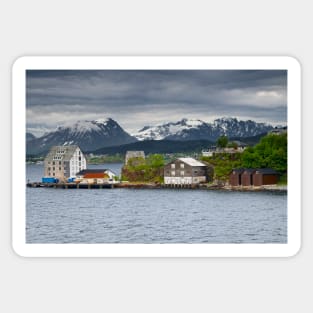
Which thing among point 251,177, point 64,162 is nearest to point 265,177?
point 251,177

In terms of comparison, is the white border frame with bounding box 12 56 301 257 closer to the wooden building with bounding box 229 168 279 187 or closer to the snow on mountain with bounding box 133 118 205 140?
the wooden building with bounding box 229 168 279 187

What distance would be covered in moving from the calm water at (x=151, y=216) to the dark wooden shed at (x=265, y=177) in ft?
0.32

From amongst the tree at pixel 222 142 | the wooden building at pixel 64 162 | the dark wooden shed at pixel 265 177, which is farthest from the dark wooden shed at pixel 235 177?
the wooden building at pixel 64 162

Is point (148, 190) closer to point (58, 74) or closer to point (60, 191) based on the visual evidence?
point (60, 191)

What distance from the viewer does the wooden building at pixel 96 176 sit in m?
8.30

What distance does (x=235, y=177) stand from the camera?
8.27 meters

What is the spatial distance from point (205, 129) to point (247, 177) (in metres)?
0.58

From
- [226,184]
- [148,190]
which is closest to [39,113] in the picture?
[148,190]

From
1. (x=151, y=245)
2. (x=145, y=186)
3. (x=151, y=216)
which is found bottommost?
(x=151, y=245)

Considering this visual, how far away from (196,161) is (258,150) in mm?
557

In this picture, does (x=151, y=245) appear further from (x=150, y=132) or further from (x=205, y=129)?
(x=205, y=129)

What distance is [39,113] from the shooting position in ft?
26.4

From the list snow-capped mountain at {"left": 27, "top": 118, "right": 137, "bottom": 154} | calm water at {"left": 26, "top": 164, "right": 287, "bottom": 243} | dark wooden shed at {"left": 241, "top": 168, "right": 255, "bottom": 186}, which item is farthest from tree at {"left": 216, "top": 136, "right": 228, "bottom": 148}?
snow-capped mountain at {"left": 27, "top": 118, "right": 137, "bottom": 154}

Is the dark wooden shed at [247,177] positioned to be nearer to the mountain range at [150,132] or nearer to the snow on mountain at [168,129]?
the mountain range at [150,132]
